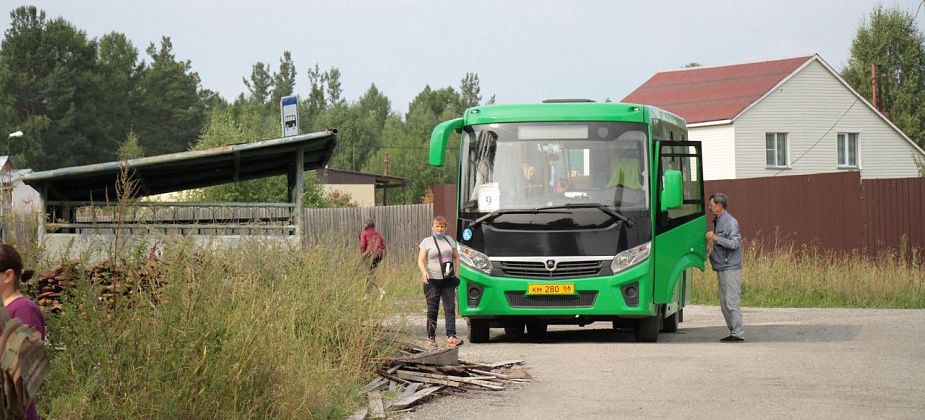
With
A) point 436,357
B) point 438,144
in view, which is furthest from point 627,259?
point 436,357

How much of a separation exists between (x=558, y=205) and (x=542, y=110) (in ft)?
4.30

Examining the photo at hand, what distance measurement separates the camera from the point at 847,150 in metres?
57.0

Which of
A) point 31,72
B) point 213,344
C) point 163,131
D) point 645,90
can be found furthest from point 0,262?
point 163,131

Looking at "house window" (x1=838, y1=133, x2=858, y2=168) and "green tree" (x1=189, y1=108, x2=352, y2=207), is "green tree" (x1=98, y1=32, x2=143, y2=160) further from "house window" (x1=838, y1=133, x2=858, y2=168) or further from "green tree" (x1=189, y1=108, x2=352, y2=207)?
"house window" (x1=838, y1=133, x2=858, y2=168)

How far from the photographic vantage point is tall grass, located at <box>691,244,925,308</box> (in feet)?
82.6

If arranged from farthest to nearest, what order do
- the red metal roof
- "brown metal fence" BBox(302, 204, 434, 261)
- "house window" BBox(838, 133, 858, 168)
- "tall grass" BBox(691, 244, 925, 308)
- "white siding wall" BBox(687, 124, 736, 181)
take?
"house window" BBox(838, 133, 858, 168)
the red metal roof
"white siding wall" BBox(687, 124, 736, 181)
"brown metal fence" BBox(302, 204, 434, 261)
"tall grass" BBox(691, 244, 925, 308)

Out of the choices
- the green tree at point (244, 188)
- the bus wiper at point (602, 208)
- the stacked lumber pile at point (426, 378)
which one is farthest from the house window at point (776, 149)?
the stacked lumber pile at point (426, 378)

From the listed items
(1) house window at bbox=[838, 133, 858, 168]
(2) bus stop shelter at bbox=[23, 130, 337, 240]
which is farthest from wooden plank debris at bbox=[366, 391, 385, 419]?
(1) house window at bbox=[838, 133, 858, 168]

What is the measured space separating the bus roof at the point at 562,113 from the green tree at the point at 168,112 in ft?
301

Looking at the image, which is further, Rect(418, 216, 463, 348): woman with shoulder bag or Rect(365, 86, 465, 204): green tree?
Rect(365, 86, 465, 204): green tree

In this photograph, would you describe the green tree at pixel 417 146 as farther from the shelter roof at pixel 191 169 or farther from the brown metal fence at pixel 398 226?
the shelter roof at pixel 191 169

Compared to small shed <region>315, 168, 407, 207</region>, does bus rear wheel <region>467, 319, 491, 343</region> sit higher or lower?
lower

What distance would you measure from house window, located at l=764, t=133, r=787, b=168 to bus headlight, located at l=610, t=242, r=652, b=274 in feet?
127

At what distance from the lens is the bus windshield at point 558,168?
690 inches
